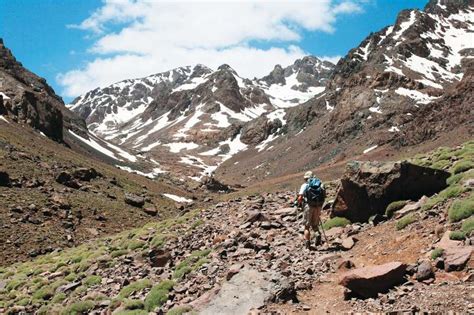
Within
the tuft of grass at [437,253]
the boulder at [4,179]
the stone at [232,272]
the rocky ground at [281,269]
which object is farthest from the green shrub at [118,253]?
the boulder at [4,179]

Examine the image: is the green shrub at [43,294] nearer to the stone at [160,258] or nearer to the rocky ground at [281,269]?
the rocky ground at [281,269]

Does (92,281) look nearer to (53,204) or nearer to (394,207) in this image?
(394,207)

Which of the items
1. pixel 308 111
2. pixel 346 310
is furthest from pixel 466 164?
pixel 308 111

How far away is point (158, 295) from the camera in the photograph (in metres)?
15.8

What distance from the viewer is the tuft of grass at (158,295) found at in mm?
15531

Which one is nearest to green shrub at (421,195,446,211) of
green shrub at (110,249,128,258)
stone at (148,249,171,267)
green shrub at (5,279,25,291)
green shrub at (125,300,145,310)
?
green shrub at (125,300,145,310)

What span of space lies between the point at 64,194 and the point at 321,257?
45.2 metres

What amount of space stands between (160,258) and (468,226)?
12.8 metres

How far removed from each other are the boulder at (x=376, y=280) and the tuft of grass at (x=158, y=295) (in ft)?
22.6

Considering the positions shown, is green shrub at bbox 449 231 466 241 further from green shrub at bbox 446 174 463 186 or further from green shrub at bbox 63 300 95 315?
green shrub at bbox 63 300 95 315

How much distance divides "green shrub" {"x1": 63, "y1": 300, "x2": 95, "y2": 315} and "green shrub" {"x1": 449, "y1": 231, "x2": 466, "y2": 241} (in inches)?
505

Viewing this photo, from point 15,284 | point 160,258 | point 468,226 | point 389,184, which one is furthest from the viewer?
point 15,284

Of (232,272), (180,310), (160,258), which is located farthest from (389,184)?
(160,258)

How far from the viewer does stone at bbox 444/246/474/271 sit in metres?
11.1
